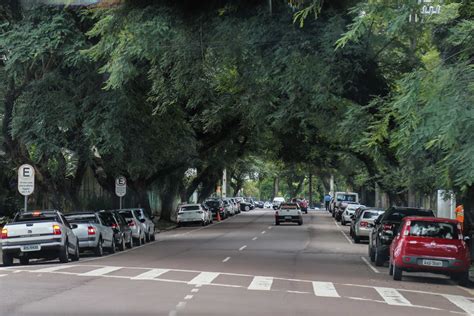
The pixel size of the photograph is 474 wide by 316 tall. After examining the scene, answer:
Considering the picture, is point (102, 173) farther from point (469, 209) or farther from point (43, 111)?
point (469, 209)

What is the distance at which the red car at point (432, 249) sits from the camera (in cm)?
1909

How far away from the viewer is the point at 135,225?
33312 millimetres

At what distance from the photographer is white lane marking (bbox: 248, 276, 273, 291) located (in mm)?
16281

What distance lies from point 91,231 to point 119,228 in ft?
12.3

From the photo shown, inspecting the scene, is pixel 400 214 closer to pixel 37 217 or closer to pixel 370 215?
pixel 37 217

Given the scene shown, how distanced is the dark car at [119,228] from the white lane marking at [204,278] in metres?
9.36

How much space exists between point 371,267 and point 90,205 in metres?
28.9

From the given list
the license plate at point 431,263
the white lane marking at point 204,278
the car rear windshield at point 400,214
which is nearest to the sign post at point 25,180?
the white lane marking at point 204,278

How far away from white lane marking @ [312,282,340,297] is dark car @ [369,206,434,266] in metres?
5.54

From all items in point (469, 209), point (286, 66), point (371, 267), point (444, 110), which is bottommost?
point (371, 267)

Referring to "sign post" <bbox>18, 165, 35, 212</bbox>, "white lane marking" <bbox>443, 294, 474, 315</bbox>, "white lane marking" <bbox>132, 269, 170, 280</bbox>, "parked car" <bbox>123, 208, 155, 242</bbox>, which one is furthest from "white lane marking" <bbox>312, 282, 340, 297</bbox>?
"parked car" <bbox>123, 208, 155, 242</bbox>

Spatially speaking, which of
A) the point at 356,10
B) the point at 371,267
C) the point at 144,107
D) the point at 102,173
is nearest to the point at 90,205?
the point at 102,173

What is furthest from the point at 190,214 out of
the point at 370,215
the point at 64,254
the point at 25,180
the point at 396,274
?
the point at 396,274

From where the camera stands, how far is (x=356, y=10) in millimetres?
16859
